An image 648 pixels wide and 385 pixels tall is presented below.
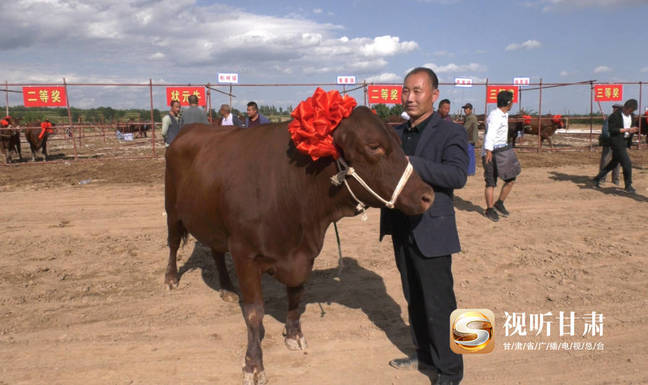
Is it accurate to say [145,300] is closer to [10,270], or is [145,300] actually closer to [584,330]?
[10,270]

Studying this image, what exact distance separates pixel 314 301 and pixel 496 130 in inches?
165

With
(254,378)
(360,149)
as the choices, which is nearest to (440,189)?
(360,149)

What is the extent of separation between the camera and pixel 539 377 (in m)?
2.81

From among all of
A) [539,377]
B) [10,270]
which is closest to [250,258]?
[539,377]

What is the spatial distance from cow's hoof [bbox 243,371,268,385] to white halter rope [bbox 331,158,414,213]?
1.34 meters

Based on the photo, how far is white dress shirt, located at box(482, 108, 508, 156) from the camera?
6.36 m

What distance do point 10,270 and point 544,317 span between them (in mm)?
5613

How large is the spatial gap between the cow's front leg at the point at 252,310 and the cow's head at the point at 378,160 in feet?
3.29

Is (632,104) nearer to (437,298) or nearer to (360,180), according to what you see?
(437,298)

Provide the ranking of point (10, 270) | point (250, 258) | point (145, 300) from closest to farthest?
point (250, 258) → point (145, 300) → point (10, 270)

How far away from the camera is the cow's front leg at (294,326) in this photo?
10.6 ft

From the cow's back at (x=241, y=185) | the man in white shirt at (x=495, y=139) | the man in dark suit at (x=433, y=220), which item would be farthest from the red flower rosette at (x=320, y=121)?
the man in white shirt at (x=495, y=139)

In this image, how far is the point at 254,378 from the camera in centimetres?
280

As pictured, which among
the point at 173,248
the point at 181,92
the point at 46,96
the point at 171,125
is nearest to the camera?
the point at 173,248
